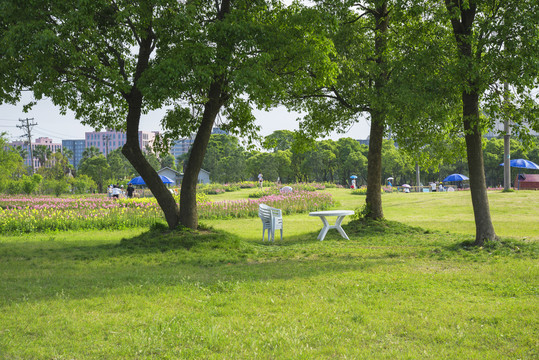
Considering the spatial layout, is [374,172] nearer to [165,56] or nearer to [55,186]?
[165,56]

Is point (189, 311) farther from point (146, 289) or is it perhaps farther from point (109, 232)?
point (109, 232)

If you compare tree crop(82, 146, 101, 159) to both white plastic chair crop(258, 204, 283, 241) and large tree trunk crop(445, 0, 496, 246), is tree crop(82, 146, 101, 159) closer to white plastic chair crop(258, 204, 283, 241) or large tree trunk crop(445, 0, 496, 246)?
white plastic chair crop(258, 204, 283, 241)

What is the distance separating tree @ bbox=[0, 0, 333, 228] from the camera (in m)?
8.26

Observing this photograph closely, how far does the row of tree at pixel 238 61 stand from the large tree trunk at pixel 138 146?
3 centimetres

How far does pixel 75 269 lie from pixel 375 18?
11229mm

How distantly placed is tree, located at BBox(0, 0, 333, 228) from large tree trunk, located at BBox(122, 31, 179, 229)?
0.08 feet

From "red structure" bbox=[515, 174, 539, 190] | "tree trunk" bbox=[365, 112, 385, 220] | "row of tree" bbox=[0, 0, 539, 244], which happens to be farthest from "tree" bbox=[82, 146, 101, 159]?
"tree trunk" bbox=[365, 112, 385, 220]

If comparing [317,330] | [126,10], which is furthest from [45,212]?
[317,330]

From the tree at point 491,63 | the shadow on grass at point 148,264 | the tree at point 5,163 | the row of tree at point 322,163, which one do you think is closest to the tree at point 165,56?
the shadow on grass at point 148,264

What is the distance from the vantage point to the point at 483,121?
9805mm

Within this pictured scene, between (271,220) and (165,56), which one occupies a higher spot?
(165,56)

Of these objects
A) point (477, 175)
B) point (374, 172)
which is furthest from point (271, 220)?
point (477, 175)

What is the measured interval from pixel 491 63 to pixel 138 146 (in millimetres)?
7911

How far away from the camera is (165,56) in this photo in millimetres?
9461
